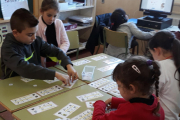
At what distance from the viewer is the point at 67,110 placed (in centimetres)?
119

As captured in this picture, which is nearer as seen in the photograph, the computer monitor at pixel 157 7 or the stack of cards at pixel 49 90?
the stack of cards at pixel 49 90

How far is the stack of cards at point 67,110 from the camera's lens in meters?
1.14

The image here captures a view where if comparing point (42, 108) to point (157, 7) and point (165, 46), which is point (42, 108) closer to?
point (165, 46)

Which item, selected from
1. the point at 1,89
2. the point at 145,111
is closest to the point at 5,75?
the point at 1,89

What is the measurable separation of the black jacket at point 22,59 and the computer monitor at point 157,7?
6.63 ft

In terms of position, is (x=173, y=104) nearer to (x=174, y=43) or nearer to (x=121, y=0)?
(x=174, y=43)

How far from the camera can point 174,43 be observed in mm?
1477

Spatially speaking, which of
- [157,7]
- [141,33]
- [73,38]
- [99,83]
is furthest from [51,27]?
[157,7]

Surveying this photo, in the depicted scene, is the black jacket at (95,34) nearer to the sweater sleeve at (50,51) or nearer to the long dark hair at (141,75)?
the sweater sleeve at (50,51)

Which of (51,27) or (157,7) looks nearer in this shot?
(51,27)

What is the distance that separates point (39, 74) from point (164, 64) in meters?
0.88

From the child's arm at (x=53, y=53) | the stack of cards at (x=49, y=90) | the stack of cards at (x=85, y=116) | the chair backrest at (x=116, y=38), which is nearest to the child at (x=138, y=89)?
the stack of cards at (x=85, y=116)

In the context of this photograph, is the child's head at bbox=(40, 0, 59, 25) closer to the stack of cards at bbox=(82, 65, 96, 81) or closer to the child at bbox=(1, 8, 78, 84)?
the child at bbox=(1, 8, 78, 84)

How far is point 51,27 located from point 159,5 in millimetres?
1806
